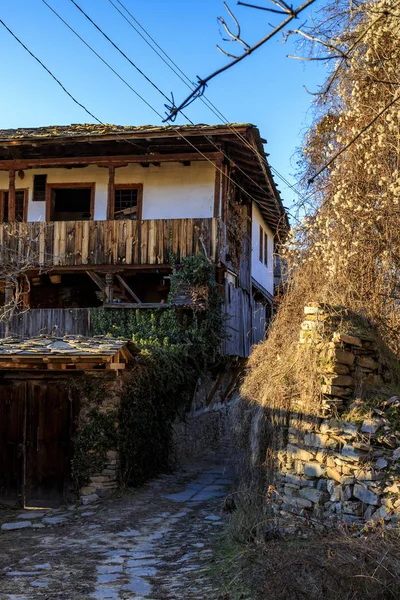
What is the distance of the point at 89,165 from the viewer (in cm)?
1549

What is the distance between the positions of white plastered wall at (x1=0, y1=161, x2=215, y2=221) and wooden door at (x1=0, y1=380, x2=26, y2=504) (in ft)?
20.5

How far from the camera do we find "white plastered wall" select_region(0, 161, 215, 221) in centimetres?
1491

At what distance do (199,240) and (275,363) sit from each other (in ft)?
21.7

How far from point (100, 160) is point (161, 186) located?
1550 mm

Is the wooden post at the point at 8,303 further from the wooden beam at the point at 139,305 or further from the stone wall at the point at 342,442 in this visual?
the stone wall at the point at 342,442

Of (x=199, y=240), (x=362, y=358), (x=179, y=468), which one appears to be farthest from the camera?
(x=199, y=240)

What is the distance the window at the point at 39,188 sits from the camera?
16.0 metres

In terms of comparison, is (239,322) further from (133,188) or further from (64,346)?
(64,346)

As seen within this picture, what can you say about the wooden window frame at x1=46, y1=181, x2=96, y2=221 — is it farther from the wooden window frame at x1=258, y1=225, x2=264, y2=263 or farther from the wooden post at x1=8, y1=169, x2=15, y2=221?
the wooden window frame at x1=258, y1=225, x2=264, y2=263

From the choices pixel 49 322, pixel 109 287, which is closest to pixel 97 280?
pixel 109 287

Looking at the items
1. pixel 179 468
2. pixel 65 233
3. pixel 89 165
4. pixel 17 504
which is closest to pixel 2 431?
pixel 17 504

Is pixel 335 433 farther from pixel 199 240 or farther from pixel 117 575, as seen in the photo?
pixel 199 240

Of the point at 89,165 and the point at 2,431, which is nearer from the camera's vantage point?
the point at 2,431

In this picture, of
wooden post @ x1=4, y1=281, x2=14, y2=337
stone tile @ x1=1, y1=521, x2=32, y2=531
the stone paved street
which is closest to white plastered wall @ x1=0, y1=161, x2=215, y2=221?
wooden post @ x1=4, y1=281, x2=14, y2=337
